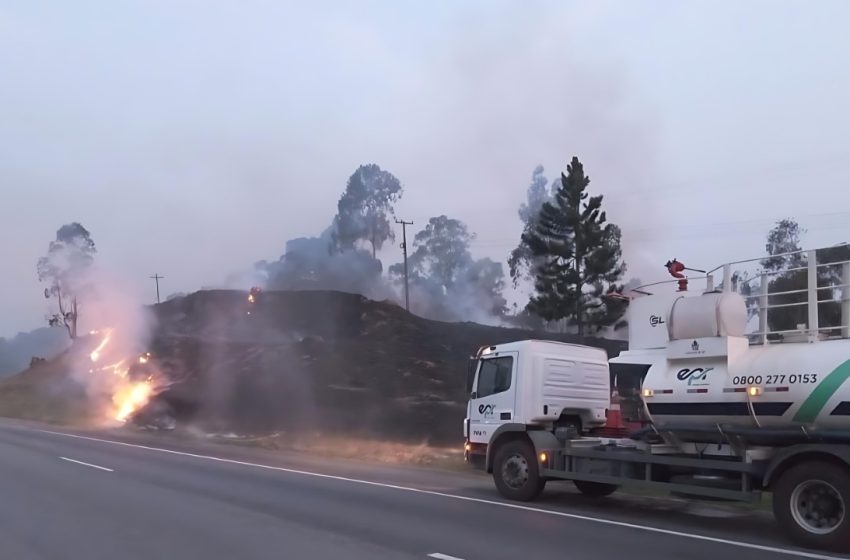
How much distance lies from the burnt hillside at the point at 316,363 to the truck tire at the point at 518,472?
13639mm

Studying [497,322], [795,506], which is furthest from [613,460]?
[497,322]

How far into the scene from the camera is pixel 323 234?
83.6 metres

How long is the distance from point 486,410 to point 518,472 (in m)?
1.42

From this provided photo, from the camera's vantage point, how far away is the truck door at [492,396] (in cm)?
1353

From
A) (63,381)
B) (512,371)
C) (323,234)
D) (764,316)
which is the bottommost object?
(63,381)

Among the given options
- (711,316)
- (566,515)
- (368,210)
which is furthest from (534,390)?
(368,210)

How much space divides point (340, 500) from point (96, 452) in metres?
11.5

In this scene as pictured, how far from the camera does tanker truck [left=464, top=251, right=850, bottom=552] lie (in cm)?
912

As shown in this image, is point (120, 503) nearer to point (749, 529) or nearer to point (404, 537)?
point (404, 537)

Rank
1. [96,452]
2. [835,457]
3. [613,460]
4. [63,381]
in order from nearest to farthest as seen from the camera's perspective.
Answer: [835,457] → [613,460] → [96,452] → [63,381]

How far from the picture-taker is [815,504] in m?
9.00

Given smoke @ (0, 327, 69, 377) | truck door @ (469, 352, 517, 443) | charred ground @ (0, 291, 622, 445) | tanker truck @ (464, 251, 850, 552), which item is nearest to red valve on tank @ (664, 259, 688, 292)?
tanker truck @ (464, 251, 850, 552)

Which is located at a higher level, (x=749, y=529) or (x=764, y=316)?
(x=764, y=316)

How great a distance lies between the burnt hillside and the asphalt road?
13244 millimetres
